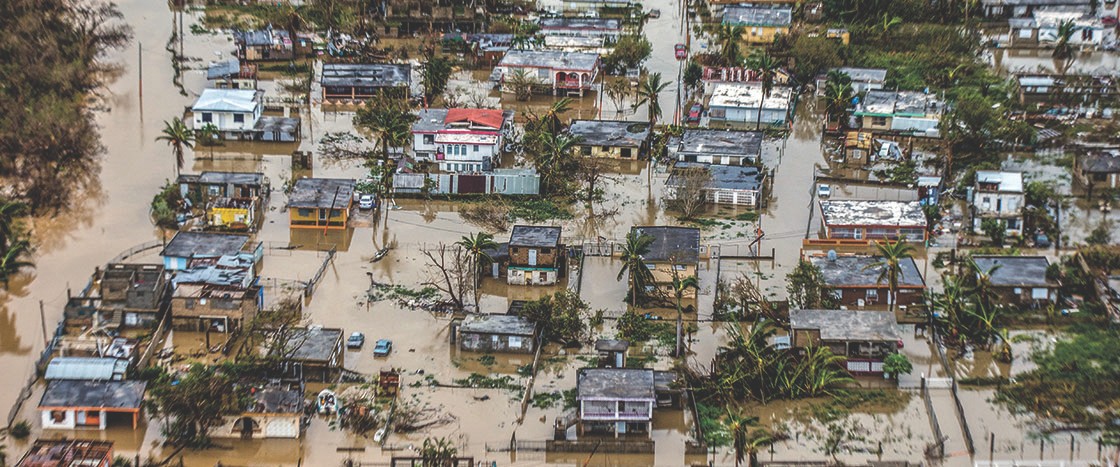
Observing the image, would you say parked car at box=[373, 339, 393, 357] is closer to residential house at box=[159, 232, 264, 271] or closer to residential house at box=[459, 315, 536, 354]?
residential house at box=[459, 315, 536, 354]

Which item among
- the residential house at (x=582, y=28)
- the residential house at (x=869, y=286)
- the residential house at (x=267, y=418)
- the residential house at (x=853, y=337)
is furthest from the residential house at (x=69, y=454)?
the residential house at (x=582, y=28)

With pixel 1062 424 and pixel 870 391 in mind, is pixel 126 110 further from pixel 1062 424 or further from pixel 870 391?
pixel 1062 424

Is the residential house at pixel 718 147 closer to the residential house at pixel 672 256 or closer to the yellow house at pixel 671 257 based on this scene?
the residential house at pixel 672 256

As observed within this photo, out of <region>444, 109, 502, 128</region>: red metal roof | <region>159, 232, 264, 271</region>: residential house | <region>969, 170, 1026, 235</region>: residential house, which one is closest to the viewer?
<region>159, 232, 264, 271</region>: residential house

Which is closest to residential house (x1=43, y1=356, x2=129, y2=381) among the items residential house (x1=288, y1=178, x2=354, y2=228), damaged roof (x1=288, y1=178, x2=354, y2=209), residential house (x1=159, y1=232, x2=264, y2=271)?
residential house (x1=159, y1=232, x2=264, y2=271)

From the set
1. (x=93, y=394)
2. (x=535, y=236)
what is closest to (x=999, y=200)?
(x=535, y=236)

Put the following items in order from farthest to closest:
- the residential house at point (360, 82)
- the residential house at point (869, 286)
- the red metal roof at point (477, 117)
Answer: the residential house at point (360, 82)
the red metal roof at point (477, 117)
the residential house at point (869, 286)

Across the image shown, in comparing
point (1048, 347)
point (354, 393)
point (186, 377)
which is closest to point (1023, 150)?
point (1048, 347)
